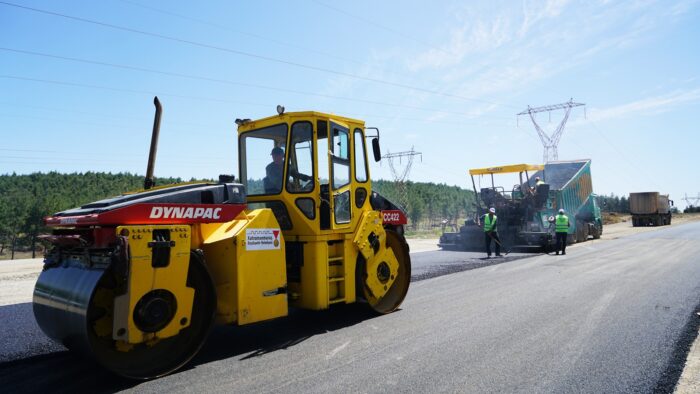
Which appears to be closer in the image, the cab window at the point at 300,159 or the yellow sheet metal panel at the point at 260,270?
the yellow sheet metal panel at the point at 260,270

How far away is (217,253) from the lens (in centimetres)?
421

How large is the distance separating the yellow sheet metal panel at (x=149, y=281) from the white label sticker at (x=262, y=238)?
2.05 feet

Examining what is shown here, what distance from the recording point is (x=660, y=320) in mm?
5309

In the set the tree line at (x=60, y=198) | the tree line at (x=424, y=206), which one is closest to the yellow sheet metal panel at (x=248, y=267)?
the tree line at (x=60, y=198)

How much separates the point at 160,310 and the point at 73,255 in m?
0.89

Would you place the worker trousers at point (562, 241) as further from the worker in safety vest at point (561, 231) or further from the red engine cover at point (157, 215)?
the red engine cover at point (157, 215)

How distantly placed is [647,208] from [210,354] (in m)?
36.4

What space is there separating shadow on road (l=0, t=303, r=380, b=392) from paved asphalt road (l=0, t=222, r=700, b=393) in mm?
12

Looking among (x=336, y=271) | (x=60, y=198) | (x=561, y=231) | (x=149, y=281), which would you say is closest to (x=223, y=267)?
(x=149, y=281)

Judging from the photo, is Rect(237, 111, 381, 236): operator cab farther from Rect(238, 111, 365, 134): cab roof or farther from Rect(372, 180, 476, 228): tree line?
Rect(372, 180, 476, 228): tree line

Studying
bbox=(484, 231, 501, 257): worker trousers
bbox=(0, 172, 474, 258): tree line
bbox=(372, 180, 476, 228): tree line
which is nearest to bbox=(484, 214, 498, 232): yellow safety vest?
bbox=(484, 231, 501, 257): worker trousers

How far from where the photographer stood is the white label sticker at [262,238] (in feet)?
14.1

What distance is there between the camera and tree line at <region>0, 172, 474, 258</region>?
32.5m

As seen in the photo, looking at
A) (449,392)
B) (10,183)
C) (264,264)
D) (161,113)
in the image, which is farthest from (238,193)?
(10,183)
